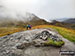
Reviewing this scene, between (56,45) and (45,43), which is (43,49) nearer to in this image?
(45,43)

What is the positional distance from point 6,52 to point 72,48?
16.0 metres

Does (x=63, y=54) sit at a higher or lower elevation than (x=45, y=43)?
lower

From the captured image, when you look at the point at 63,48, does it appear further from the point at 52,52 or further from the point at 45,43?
the point at 45,43

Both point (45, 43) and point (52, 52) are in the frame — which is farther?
point (45, 43)

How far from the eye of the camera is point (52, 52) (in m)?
16.8

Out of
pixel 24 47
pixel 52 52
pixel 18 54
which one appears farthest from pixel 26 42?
pixel 52 52

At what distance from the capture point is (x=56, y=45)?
18172 mm

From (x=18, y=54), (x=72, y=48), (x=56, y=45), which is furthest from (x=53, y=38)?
(x=18, y=54)

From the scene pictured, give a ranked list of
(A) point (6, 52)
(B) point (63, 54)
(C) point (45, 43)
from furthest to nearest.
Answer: (C) point (45, 43)
(A) point (6, 52)
(B) point (63, 54)

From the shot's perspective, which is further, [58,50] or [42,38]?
[42,38]

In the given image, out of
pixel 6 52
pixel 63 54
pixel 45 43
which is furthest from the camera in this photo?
pixel 45 43

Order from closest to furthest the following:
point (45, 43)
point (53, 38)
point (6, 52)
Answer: point (6, 52) < point (45, 43) < point (53, 38)

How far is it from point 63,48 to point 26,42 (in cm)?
959

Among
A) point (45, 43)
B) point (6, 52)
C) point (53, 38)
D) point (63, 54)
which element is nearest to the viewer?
point (63, 54)
